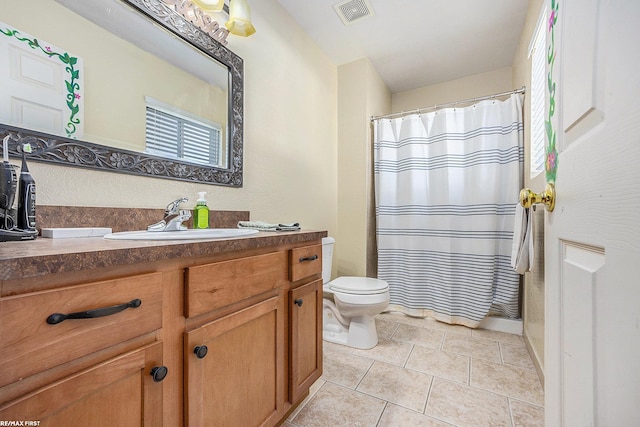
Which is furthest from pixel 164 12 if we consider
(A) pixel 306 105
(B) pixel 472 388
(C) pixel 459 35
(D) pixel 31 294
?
(B) pixel 472 388

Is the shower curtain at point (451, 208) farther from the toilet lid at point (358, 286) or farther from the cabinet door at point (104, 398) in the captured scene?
the cabinet door at point (104, 398)

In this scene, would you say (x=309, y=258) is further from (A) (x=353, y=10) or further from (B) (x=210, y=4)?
(A) (x=353, y=10)

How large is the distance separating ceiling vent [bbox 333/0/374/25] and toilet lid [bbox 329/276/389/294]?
195 cm

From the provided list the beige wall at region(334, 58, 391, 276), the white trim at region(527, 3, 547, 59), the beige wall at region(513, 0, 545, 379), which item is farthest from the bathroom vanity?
the white trim at region(527, 3, 547, 59)

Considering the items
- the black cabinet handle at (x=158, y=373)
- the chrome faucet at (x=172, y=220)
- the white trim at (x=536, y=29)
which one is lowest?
the black cabinet handle at (x=158, y=373)

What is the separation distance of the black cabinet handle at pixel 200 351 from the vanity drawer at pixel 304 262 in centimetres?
43

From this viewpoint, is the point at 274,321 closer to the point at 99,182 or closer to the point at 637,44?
the point at 99,182

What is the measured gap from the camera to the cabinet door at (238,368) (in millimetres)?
750

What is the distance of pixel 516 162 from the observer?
6.89 ft

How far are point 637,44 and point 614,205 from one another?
0.68ft

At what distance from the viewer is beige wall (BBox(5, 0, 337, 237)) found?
1014mm

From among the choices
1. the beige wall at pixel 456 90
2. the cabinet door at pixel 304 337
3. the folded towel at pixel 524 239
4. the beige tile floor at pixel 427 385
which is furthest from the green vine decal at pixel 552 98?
the beige wall at pixel 456 90

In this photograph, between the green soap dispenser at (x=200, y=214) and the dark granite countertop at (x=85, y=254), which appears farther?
the green soap dispenser at (x=200, y=214)

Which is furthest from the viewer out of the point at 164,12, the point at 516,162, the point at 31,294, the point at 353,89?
the point at 353,89
